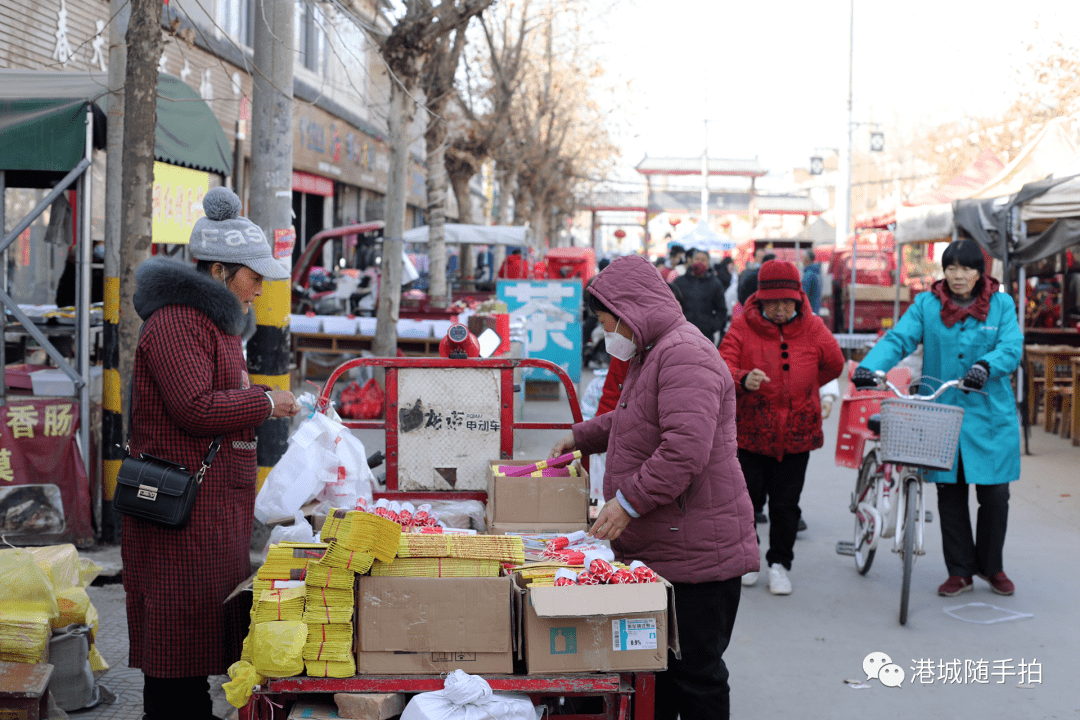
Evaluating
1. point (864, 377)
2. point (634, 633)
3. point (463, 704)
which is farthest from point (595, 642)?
point (864, 377)

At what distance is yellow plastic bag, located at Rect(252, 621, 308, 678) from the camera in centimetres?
288

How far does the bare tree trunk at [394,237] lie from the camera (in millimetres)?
11281

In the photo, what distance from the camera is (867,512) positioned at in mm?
6121

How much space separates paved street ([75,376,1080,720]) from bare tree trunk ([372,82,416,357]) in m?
5.46

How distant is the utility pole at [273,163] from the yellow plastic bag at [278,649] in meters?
3.30

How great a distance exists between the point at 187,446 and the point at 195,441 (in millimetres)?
29

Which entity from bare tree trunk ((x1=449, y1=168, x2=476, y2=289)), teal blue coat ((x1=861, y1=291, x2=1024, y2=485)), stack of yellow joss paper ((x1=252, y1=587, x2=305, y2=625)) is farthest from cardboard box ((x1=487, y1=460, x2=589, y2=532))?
bare tree trunk ((x1=449, y1=168, x2=476, y2=289))

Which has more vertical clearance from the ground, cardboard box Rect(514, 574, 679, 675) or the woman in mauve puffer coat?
the woman in mauve puffer coat

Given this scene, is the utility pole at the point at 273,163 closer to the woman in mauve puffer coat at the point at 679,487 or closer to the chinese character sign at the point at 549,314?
the woman in mauve puffer coat at the point at 679,487

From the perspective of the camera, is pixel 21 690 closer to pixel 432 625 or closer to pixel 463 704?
pixel 432 625

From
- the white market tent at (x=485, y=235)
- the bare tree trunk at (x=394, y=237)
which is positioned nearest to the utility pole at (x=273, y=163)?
the bare tree trunk at (x=394, y=237)

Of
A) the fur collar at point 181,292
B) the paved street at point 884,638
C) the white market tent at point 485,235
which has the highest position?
the white market tent at point 485,235

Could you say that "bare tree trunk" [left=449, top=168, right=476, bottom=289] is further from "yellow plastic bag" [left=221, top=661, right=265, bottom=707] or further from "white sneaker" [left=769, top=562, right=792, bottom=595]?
"yellow plastic bag" [left=221, top=661, right=265, bottom=707]

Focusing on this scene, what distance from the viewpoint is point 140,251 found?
5.70 metres
